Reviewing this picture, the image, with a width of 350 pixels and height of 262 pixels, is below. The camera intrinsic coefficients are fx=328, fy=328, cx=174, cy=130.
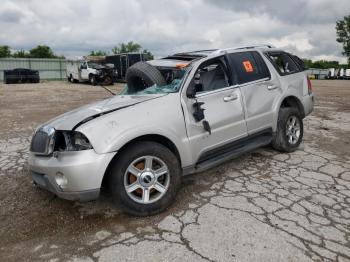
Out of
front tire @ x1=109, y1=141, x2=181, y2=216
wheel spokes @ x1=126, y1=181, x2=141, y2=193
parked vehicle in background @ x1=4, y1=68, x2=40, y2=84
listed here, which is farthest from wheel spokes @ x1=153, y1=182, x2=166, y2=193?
parked vehicle in background @ x1=4, y1=68, x2=40, y2=84

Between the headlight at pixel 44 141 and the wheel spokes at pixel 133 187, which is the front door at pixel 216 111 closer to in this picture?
the wheel spokes at pixel 133 187

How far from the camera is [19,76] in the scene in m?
29.5

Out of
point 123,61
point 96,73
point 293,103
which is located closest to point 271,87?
point 293,103

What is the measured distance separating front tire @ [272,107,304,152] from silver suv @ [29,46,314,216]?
3 centimetres

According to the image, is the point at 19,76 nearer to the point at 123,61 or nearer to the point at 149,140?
the point at 123,61

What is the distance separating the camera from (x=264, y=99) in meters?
4.75

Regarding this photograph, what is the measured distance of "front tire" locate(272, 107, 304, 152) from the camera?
5130 mm

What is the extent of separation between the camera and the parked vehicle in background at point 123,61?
25391 millimetres

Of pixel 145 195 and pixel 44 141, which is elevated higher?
pixel 44 141

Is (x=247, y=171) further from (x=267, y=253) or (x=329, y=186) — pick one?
(x=267, y=253)

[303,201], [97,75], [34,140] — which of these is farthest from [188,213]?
[97,75]

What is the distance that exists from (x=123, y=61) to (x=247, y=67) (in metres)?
22.5

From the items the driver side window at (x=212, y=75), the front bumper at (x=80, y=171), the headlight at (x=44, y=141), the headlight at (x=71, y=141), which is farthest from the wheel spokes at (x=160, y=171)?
the driver side window at (x=212, y=75)

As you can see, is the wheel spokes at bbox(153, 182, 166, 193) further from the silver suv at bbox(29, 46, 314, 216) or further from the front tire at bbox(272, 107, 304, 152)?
the front tire at bbox(272, 107, 304, 152)
